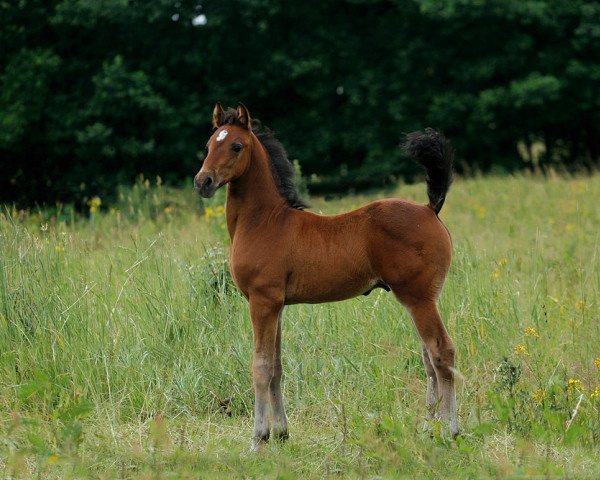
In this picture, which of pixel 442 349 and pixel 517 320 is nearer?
pixel 442 349

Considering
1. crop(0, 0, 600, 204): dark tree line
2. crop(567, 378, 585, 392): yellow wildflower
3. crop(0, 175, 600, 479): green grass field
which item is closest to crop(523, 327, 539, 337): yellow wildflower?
crop(0, 175, 600, 479): green grass field

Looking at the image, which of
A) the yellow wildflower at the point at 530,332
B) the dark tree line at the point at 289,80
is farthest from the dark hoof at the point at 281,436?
the dark tree line at the point at 289,80

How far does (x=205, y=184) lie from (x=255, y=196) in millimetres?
485

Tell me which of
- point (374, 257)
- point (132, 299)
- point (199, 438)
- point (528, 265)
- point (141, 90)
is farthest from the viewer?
point (141, 90)

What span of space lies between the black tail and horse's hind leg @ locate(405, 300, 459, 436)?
0.62 meters

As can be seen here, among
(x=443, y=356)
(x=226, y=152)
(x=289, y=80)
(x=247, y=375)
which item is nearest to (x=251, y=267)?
(x=226, y=152)

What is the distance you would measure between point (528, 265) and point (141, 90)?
40.9 ft

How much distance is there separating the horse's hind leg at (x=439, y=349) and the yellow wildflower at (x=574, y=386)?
959 mm

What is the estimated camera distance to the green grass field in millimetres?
4746

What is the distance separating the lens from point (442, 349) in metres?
4.80

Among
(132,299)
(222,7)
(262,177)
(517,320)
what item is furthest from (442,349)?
(222,7)

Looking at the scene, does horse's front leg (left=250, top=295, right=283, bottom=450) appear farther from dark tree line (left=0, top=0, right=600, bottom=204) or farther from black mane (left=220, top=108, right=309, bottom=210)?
dark tree line (left=0, top=0, right=600, bottom=204)

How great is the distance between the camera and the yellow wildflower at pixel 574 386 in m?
5.37

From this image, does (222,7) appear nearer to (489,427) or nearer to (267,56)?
(267,56)
